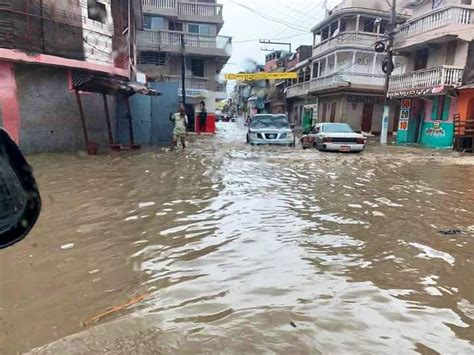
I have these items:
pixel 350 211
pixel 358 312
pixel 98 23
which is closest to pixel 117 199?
pixel 350 211

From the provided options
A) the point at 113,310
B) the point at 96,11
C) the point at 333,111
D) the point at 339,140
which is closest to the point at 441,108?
the point at 339,140

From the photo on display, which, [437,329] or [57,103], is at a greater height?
[57,103]

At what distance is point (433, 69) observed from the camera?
2097 centimetres

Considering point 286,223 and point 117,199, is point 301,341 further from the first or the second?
point 117,199

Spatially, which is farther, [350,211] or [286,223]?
[350,211]

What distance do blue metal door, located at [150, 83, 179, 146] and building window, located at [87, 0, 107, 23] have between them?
3.58 metres

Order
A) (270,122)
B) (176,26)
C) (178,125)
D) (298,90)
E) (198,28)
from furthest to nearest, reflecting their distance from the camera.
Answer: (298,90), (176,26), (198,28), (270,122), (178,125)

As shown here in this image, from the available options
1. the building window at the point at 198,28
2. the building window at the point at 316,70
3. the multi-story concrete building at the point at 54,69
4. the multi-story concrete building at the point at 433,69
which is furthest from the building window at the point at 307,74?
the multi-story concrete building at the point at 54,69

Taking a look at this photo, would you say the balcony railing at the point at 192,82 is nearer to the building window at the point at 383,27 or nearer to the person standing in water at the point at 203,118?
the person standing in water at the point at 203,118

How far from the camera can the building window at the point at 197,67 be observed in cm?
3103

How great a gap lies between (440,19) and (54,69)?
62.2ft

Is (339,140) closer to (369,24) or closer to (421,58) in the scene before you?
(421,58)

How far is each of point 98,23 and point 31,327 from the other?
13482 millimetres

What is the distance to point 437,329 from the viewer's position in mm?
2922
